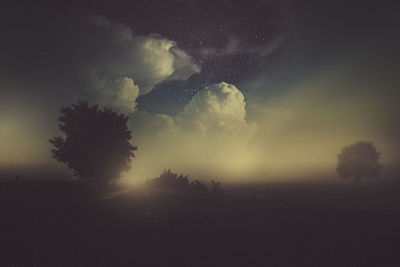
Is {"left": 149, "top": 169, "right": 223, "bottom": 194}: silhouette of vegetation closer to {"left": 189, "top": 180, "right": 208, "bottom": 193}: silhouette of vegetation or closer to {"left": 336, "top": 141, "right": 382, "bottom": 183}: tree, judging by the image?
{"left": 189, "top": 180, "right": 208, "bottom": 193}: silhouette of vegetation

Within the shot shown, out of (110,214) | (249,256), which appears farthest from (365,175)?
(110,214)

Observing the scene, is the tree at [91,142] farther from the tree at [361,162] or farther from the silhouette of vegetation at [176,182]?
the tree at [361,162]

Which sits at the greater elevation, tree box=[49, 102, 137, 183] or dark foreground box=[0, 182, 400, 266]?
tree box=[49, 102, 137, 183]

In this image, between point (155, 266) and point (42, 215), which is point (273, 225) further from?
point (42, 215)

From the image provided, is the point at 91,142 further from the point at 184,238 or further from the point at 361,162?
the point at 361,162

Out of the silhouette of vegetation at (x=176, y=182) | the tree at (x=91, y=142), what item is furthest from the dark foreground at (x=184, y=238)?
the silhouette of vegetation at (x=176, y=182)

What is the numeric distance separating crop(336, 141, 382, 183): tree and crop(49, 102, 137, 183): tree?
46.0m

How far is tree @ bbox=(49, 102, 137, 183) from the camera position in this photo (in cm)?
2150

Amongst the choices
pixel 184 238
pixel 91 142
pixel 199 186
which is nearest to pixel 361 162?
pixel 199 186

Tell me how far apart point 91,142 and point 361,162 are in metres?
51.2

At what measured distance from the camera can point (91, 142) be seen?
21750mm

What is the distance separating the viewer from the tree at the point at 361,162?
39469 mm

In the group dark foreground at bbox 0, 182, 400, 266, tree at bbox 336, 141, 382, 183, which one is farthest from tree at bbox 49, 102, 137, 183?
tree at bbox 336, 141, 382, 183

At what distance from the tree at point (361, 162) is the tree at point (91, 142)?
4604 cm
